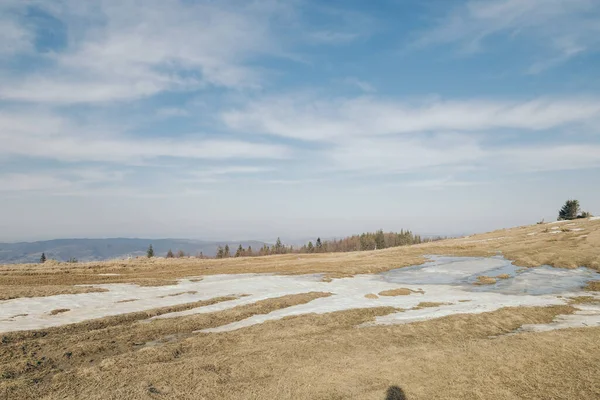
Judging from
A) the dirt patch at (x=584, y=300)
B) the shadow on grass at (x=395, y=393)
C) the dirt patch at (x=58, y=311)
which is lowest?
the dirt patch at (x=584, y=300)

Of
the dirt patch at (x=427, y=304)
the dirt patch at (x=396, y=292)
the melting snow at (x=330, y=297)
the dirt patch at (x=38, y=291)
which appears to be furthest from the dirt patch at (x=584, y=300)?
the dirt patch at (x=38, y=291)

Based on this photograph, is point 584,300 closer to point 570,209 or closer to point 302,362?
point 302,362

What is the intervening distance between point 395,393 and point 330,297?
21.8 meters

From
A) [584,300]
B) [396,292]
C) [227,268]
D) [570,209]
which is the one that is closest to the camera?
[584,300]

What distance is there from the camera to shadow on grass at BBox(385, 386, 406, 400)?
44.9 ft

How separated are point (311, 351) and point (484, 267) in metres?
59.0

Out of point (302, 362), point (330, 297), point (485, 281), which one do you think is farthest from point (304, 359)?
point (485, 281)

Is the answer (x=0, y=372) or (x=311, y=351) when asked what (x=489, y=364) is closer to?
(x=311, y=351)

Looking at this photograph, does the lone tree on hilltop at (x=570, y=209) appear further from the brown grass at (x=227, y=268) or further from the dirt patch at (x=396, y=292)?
the dirt patch at (x=396, y=292)

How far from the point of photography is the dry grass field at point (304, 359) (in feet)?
46.3

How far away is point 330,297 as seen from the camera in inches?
1404

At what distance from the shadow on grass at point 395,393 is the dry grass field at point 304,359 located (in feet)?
0.14

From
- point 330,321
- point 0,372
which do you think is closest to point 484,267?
point 330,321

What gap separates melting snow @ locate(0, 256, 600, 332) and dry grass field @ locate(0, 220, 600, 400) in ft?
7.20
